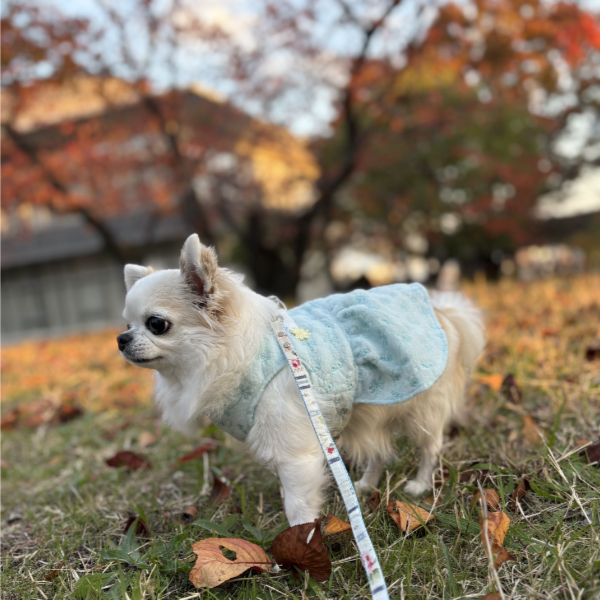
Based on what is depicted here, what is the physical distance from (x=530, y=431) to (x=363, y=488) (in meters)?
0.76

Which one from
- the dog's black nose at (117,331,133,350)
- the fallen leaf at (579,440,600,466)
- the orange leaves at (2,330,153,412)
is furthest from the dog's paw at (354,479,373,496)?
the orange leaves at (2,330,153,412)

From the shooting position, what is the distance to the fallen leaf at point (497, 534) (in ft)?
4.91

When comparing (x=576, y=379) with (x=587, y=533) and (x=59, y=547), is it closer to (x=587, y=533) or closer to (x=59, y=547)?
(x=587, y=533)

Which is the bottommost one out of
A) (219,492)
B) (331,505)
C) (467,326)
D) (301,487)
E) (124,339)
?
(219,492)

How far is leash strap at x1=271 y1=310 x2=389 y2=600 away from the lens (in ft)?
4.38

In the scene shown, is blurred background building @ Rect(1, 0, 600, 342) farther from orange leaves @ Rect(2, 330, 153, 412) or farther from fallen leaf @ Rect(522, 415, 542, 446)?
fallen leaf @ Rect(522, 415, 542, 446)

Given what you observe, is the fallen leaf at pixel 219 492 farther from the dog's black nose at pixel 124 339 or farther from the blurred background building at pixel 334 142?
the blurred background building at pixel 334 142

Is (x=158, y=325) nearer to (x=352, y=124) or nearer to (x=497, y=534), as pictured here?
(x=497, y=534)

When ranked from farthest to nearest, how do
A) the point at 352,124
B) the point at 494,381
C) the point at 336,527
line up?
1. the point at 352,124
2. the point at 494,381
3. the point at 336,527

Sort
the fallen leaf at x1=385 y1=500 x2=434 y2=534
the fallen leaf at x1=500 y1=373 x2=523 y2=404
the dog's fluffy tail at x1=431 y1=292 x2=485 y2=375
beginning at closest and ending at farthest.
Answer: the fallen leaf at x1=385 y1=500 x2=434 y2=534, the dog's fluffy tail at x1=431 y1=292 x2=485 y2=375, the fallen leaf at x1=500 y1=373 x2=523 y2=404

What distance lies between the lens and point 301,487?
176cm

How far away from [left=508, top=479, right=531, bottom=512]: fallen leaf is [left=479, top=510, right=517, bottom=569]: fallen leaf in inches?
7.4

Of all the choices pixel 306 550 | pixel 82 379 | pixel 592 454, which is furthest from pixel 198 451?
pixel 82 379

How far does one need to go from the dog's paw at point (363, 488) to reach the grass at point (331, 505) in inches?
3.0
